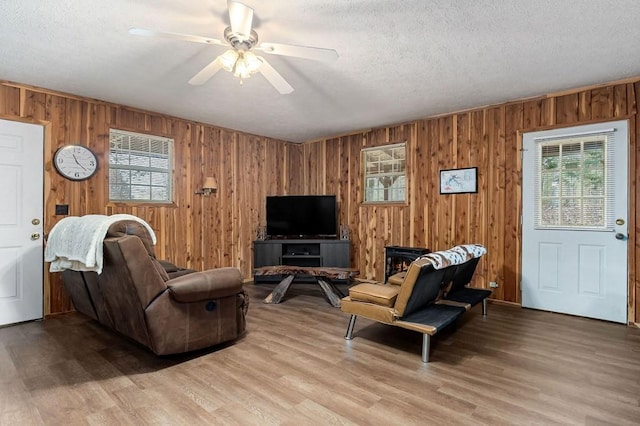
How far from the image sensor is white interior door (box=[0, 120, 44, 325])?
3.38 m

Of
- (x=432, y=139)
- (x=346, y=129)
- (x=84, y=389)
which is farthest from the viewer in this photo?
(x=346, y=129)

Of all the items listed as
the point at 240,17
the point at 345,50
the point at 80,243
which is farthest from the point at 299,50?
the point at 80,243

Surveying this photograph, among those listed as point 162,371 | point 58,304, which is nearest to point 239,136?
point 58,304

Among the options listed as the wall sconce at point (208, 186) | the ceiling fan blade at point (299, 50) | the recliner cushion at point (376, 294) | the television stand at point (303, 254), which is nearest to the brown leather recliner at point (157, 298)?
Answer: the recliner cushion at point (376, 294)

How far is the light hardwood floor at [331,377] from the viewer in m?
1.90

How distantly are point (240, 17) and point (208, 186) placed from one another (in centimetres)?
314

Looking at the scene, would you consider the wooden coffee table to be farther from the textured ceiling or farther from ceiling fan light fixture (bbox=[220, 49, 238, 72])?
ceiling fan light fixture (bbox=[220, 49, 238, 72])

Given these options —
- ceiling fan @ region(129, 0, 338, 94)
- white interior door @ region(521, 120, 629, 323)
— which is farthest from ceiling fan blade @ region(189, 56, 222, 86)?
white interior door @ region(521, 120, 629, 323)

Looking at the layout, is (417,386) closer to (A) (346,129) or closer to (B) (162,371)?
(B) (162,371)

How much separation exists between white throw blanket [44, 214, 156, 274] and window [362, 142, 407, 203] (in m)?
3.72

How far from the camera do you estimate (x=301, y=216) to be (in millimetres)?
5641

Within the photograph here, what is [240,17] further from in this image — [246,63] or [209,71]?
[209,71]

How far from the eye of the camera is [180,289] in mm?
2447

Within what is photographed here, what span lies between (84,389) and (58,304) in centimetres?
211
